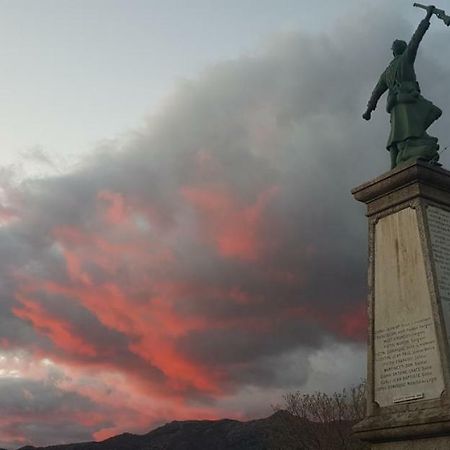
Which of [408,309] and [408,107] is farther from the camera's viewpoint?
[408,107]

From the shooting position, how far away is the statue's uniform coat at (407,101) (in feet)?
46.0

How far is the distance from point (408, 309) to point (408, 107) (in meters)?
5.19

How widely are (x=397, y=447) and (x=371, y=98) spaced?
28.1ft

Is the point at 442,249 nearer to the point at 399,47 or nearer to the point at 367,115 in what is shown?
the point at 367,115

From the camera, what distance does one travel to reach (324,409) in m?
54.5

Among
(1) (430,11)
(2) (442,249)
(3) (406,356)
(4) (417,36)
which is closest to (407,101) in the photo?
(4) (417,36)

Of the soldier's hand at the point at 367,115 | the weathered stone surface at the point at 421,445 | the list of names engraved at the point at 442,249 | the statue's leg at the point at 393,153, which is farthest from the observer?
the soldier's hand at the point at 367,115

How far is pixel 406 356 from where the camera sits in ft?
37.5

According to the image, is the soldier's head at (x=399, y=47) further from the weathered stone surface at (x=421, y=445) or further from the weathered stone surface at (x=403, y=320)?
the weathered stone surface at (x=421, y=445)

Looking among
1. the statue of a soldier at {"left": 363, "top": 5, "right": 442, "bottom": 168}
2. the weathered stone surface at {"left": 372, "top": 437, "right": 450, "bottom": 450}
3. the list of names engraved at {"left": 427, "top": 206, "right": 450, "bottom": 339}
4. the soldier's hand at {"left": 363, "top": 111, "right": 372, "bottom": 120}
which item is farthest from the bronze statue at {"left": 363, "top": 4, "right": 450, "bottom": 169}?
the weathered stone surface at {"left": 372, "top": 437, "right": 450, "bottom": 450}

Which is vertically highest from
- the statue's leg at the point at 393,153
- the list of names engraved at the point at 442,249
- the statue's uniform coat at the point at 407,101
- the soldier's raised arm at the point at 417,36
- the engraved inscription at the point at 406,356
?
the soldier's raised arm at the point at 417,36

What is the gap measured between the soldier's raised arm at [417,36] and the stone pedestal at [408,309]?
3.43 meters

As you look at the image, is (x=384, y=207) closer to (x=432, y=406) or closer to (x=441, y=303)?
(x=441, y=303)

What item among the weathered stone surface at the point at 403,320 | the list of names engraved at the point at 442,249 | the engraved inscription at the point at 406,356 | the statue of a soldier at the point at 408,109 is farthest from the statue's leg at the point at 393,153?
the engraved inscription at the point at 406,356
